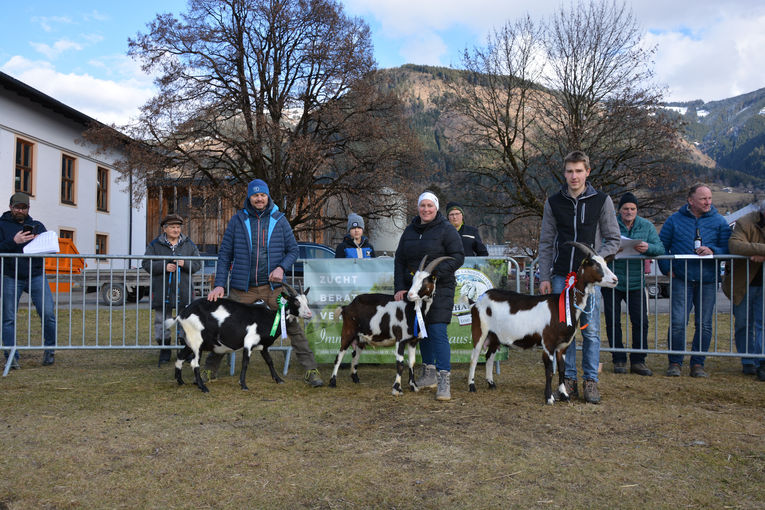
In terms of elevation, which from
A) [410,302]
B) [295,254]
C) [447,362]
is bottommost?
[447,362]

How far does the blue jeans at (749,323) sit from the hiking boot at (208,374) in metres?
6.20

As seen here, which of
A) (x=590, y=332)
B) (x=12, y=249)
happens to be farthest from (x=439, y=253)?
(x=12, y=249)

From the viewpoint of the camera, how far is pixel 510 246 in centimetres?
5956

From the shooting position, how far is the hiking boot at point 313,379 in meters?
6.09

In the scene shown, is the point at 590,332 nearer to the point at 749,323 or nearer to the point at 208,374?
the point at 749,323

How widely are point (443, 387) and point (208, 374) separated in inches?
106

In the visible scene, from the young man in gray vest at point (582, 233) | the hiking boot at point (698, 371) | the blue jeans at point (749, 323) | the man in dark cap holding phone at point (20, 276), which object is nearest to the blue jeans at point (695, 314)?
the hiking boot at point (698, 371)

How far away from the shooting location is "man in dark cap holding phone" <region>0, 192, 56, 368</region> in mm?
7152

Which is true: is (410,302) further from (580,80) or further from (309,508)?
(580,80)

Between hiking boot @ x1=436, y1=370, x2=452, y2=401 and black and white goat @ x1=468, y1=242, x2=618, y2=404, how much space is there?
1.61 ft

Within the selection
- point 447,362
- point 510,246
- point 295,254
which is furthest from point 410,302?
point 510,246

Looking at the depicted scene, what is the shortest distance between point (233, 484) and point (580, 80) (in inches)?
962

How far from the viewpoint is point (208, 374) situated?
20.8 feet

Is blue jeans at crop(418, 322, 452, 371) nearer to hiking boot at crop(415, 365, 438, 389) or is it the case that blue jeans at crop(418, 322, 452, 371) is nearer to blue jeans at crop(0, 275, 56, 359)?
hiking boot at crop(415, 365, 438, 389)
